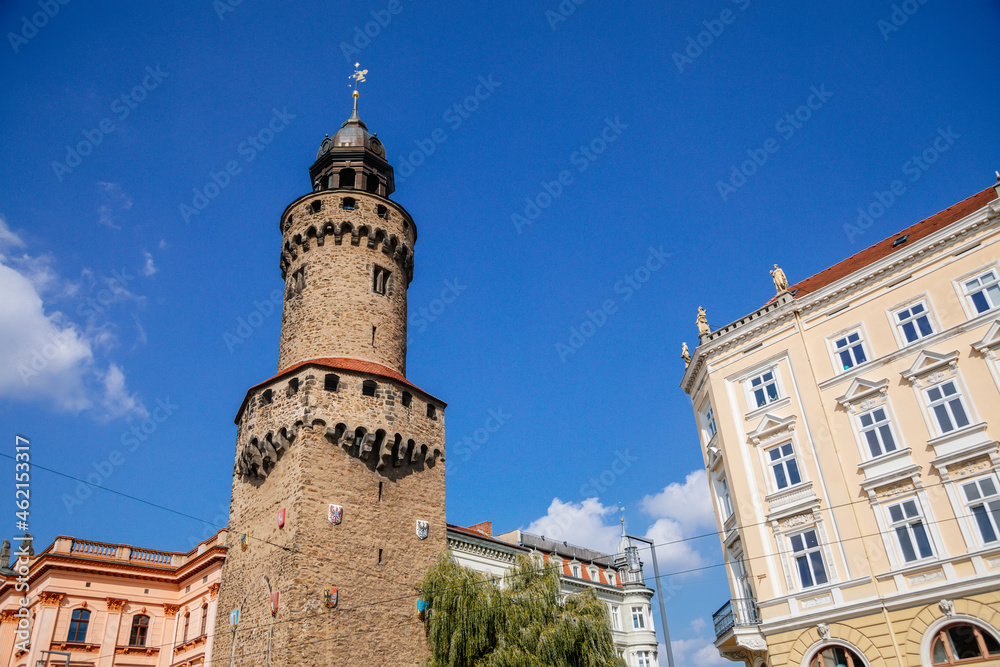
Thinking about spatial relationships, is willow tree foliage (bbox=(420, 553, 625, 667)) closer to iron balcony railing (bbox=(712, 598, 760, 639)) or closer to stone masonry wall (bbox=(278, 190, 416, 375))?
iron balcony railing (bbox=(712, 598, 760, 639))

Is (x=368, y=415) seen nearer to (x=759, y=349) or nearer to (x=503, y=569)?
(x=503, y=569)

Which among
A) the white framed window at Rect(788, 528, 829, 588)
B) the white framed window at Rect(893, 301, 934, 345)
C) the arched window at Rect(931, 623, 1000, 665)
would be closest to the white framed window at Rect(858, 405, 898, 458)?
the white framed window at Rect(893, 301, 934, 345)

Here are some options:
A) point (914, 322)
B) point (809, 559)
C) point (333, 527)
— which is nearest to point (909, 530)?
point (809, 559)

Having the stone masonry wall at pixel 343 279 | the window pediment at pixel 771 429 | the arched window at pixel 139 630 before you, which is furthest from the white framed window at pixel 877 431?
the arched window at pixel 139 630

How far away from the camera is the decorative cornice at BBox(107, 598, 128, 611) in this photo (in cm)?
3228

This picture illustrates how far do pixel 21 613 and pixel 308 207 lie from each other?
78.6ft

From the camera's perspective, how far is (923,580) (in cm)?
1964

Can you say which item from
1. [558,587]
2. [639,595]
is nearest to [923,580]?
[558,587]

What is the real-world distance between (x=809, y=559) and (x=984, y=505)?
17.0ft

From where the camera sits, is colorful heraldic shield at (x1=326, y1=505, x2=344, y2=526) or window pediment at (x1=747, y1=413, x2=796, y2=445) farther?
colorful heraldic shield at (x1=326, y1=505, x2=344, y2=526)

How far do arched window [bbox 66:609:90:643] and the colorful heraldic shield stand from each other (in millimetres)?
14512

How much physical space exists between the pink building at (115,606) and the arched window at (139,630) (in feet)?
0.15

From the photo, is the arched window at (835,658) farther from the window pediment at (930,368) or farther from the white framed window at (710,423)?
the white framed window at (710,423)

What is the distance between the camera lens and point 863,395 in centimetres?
2262
